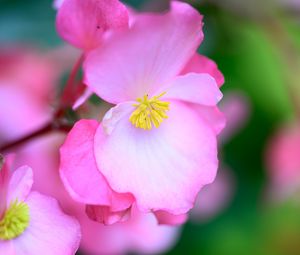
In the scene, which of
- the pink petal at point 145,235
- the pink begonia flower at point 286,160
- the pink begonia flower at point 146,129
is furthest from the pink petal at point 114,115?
the pink begonia flower at point 286,160

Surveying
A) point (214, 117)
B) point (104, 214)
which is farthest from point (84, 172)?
point (214, 117)

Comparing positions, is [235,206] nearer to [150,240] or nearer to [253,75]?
[253,75]

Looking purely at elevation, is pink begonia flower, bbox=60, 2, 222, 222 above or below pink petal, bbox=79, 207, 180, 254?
above

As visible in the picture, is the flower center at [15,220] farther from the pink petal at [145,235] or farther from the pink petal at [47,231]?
the pink petal at [145,235]

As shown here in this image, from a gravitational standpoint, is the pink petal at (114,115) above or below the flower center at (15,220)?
above

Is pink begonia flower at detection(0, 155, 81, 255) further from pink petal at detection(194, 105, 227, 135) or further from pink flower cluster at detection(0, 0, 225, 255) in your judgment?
pink petal at detection(194, 105, 227, 135)

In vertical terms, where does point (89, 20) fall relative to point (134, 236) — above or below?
above

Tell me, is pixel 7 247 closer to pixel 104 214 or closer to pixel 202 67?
pixel 104 214

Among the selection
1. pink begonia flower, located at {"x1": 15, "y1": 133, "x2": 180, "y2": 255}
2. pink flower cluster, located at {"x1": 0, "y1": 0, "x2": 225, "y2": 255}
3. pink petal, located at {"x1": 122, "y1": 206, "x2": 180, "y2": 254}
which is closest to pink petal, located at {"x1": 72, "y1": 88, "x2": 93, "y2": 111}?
pink flower cluster, located at {"x1": 0, "y1": 0, "x2": 225, "y2": 255}
